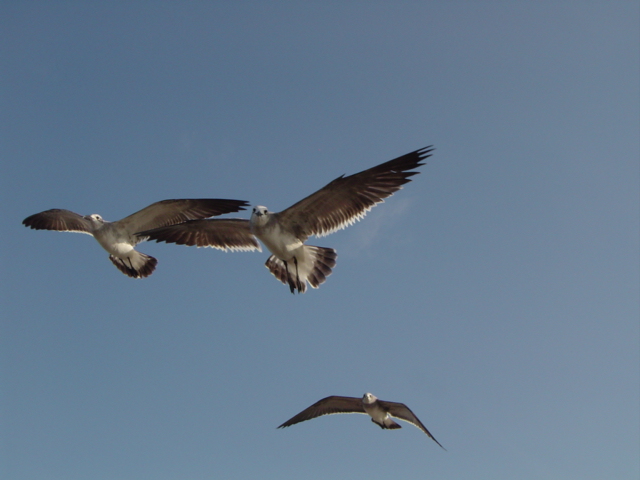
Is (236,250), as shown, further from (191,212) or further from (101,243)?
(101,243)

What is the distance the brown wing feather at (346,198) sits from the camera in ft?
29.3

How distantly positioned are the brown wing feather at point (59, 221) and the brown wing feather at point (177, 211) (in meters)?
0.90

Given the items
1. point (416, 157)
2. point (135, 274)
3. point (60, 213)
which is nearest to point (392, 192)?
point (416, 157)

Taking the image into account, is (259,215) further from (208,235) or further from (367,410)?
(367,410)

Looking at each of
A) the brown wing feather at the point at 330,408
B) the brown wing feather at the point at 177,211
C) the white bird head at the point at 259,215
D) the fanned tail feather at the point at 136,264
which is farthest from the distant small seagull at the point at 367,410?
the white bird head at the point at 259,215

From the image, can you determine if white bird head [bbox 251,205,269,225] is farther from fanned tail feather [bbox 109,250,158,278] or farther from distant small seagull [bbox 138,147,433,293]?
fanned tail feather [bbox 109,250,158,278]

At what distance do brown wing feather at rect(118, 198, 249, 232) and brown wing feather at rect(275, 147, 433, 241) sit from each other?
7.62 ft

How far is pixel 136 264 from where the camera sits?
1328 cm

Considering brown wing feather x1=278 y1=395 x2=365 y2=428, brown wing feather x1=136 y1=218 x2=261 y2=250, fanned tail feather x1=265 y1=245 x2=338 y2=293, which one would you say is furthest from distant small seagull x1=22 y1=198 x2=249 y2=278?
brown wing feather x1=278 y1=395 x2=365 y2=428

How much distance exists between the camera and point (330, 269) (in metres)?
10.1

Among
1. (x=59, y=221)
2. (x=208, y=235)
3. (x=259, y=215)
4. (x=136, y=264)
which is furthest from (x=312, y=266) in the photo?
(x=59, y=221)

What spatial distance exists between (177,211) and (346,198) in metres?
4.87

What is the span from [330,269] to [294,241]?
0.84m

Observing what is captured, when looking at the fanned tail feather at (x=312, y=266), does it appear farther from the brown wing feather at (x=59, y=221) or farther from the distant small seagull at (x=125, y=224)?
the brown wing feather at (x=59, y=221)
